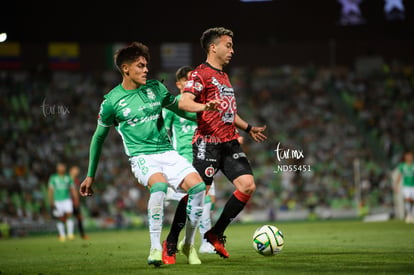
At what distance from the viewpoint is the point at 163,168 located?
742cm


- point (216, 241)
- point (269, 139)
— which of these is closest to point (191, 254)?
point (216, 241)

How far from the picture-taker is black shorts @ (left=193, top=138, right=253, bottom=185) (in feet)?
26.3

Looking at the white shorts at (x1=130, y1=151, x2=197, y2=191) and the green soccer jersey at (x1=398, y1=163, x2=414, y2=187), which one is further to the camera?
the green soccer jersey at (x1=398, y1=163, x2=414, y2=187)

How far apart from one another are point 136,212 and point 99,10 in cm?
769

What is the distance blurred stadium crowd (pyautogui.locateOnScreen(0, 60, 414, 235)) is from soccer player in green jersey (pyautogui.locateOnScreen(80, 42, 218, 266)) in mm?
15368

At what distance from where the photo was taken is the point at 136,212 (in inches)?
973

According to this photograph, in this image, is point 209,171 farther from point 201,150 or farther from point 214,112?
point 214,112

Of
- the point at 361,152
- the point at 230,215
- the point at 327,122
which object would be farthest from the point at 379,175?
the point at 230,215

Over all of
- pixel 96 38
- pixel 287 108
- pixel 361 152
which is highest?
pixel 96 38

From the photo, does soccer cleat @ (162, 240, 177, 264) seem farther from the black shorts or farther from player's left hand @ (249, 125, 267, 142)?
player's left hand @ (249, 125, 267, 142)

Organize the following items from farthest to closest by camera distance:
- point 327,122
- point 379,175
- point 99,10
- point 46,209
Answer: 1. point 327,122
2. point 379,175
3. point 46,209
4. point 99,10

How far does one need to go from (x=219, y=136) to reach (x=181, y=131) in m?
2.76

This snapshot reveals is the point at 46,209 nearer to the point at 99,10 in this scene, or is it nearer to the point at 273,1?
the point at 99,10

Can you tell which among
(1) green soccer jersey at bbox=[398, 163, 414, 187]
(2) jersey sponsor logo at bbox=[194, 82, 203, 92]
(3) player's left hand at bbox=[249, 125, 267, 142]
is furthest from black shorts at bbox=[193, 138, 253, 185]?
(1) green soccer jersey at bbox=[398, 163, 414, 187]
